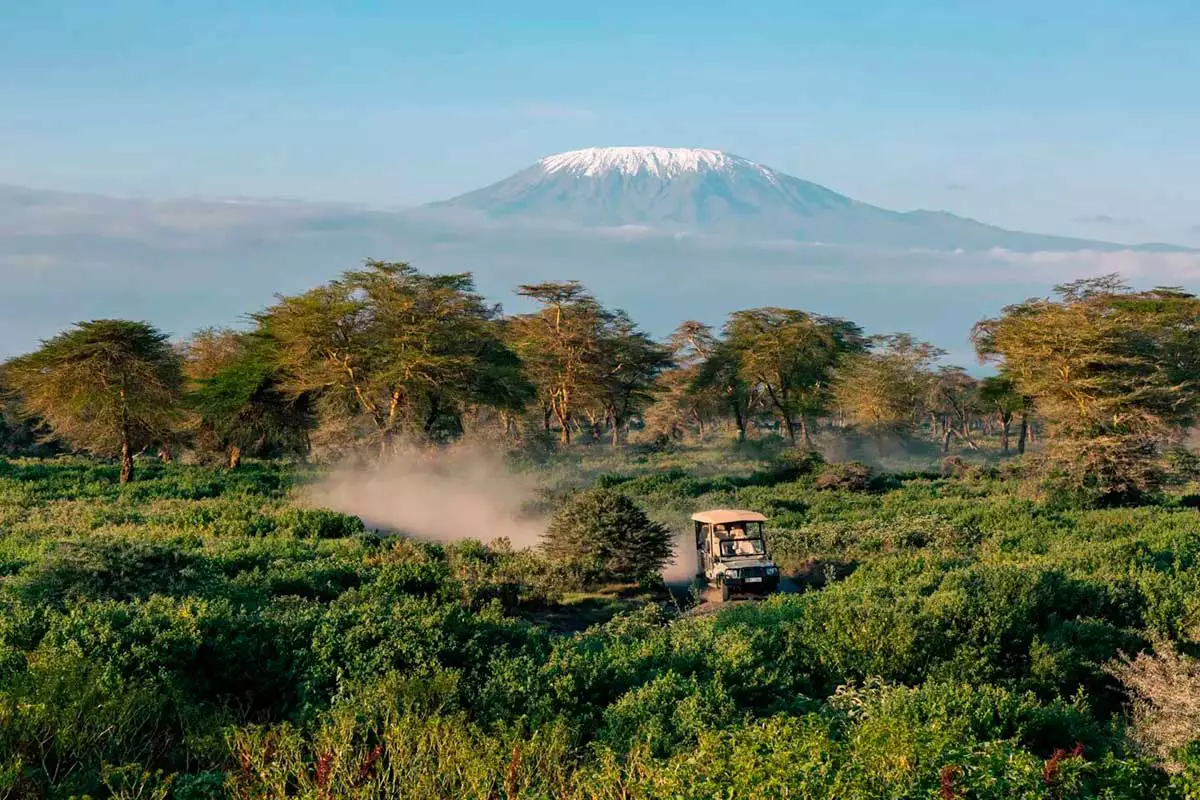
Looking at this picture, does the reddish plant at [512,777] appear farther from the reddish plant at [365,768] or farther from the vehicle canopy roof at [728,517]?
the vehicle canopy roof at [728,517]

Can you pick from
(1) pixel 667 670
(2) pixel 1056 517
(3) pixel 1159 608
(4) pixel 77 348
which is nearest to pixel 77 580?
(1) pixel 667 670

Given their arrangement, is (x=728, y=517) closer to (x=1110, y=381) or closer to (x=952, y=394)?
(x=1110, y=381)

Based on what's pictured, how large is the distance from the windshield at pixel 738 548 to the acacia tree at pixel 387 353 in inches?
834

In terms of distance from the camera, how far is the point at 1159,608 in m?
16.3

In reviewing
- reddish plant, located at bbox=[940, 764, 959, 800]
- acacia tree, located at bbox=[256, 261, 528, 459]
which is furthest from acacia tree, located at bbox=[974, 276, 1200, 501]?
reddish plant, located at bbox=[940, 764, 959, 800]

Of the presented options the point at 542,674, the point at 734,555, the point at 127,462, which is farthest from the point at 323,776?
the point at 127,462

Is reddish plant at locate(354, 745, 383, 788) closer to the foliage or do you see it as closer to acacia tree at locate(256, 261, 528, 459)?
the foliage

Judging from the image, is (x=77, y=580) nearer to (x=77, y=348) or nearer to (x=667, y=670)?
(x=667, y=670)

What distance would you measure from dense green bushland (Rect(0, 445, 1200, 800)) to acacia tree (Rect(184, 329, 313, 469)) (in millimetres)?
18373

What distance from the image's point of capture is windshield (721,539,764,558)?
21672 mm

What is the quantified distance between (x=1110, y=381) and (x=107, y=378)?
126 ft

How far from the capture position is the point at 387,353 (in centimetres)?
4225

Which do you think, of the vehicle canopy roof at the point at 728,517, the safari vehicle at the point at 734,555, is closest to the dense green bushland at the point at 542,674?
the safari vehicle at the point at 734,555

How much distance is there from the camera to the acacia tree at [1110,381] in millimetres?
33219
